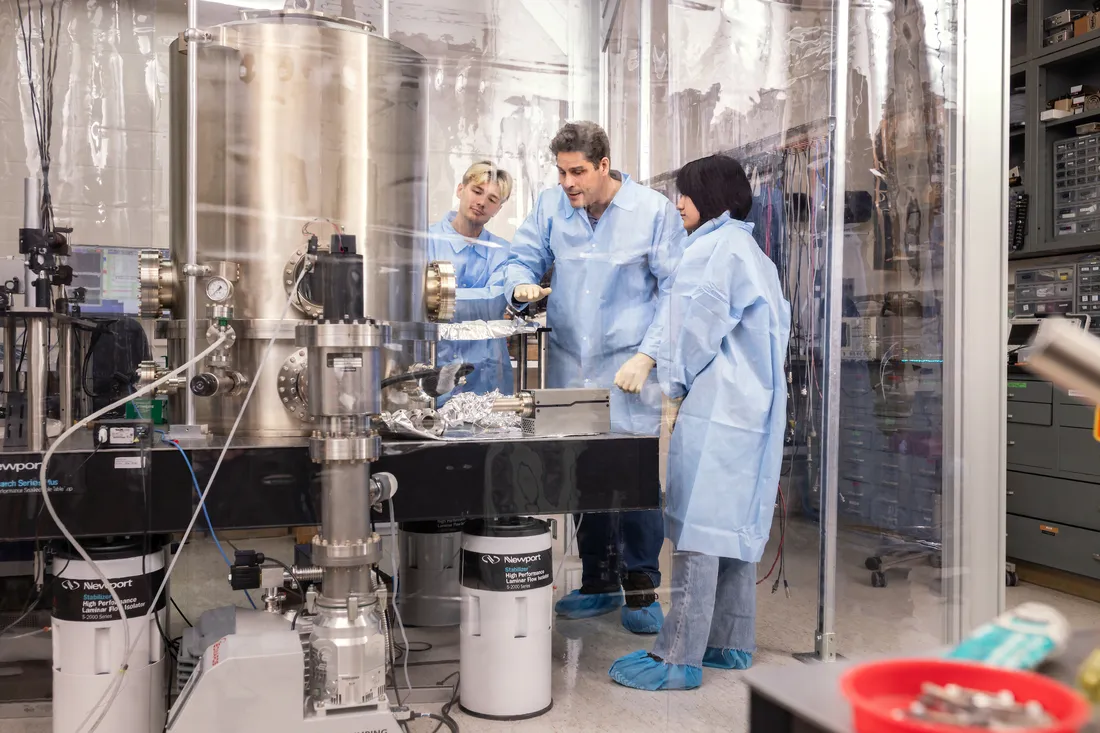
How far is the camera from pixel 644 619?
234cm

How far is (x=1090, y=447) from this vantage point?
10.3 feet

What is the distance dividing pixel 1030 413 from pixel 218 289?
3.02 metres

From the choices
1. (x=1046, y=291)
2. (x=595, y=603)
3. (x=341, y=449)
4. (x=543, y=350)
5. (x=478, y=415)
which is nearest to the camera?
(x=341, y=449)

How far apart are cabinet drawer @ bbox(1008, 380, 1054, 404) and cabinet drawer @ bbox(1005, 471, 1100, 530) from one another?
11.4 inches

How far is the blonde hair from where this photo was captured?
7.97 feet

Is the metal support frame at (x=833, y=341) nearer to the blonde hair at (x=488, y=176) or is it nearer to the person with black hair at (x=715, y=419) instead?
the person with black hair at (x=715, y=419)

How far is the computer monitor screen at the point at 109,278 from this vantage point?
2186mm

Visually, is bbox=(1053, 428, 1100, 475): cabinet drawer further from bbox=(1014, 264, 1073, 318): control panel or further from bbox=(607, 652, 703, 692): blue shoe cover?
bbox=(607, 652, 703, 692): blue shoe cover

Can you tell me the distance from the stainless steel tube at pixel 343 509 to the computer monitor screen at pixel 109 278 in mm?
949

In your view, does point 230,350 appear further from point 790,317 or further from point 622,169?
point 790,317

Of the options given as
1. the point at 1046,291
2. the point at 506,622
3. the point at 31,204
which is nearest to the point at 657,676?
the point at 506,622

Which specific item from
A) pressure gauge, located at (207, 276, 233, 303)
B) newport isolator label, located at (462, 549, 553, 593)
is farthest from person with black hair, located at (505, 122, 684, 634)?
pressure gauge, located at (207, 276, 233, 303)

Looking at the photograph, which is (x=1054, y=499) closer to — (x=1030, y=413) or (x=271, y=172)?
(x=1030, y=413)

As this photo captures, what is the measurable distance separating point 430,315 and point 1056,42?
298cm
